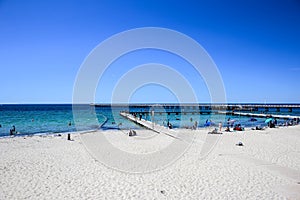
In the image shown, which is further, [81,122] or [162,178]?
[81,122]

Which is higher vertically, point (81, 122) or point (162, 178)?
point (162, 178)

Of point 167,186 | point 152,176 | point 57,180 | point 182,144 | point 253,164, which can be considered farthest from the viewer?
point 182,144

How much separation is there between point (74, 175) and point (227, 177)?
5.42 m

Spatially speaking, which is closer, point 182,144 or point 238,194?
point 238,194

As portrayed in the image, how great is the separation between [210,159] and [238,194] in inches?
155

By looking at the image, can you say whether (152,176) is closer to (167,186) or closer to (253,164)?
(167,186)

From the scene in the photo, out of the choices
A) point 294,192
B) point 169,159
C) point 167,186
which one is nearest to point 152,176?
point 167,186

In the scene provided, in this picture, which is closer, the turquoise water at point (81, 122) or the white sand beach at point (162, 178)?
the white sand beach at point (162, 178)

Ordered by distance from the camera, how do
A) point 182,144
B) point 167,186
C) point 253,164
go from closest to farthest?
1. point 167,186
2. point 253,164
3. point 182,144

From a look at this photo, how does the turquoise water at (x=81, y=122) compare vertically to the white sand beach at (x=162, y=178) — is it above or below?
below

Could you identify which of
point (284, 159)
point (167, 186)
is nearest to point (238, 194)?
point (167, 186)

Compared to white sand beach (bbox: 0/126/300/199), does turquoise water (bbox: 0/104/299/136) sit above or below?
below

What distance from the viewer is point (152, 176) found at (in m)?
7.91

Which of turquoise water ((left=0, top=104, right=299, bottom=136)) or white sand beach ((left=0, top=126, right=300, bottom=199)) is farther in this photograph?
turquoise water ((left=0, top=104, right=299, bottom=136))
